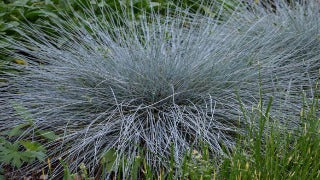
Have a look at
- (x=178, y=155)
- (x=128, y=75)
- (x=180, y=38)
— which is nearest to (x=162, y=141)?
(x=178, y=155)

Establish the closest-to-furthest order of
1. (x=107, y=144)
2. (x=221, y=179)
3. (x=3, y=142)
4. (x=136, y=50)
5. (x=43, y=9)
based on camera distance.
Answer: (x=221, y=179) < (x=3, y=142) < (x=107, y=144) < (x=136, y=50) < (x=43, y=9)

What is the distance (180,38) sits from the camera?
3.91 metres

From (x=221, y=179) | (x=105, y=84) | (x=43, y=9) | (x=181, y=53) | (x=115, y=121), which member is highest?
(x=43, y=9)

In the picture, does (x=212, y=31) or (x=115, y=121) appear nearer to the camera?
(x=115, y=121)

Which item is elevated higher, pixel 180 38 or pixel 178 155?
pixel 180 38

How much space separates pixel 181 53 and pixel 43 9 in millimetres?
1463

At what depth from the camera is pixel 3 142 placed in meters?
2.76

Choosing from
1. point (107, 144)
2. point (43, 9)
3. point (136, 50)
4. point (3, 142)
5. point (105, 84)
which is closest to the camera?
point (3, 142)

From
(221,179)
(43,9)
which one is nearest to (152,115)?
(221,179)

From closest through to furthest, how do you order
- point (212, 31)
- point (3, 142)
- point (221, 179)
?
1. point (221, 179)
2. point (3, 142)
3. point (212, 31)

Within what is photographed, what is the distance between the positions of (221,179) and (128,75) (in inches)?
43.3

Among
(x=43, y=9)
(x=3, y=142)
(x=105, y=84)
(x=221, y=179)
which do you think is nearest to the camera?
(x=221, y=179)

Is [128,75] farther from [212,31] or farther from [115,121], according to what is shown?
[212,31]

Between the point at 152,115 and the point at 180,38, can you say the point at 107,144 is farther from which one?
the point at 180,38
